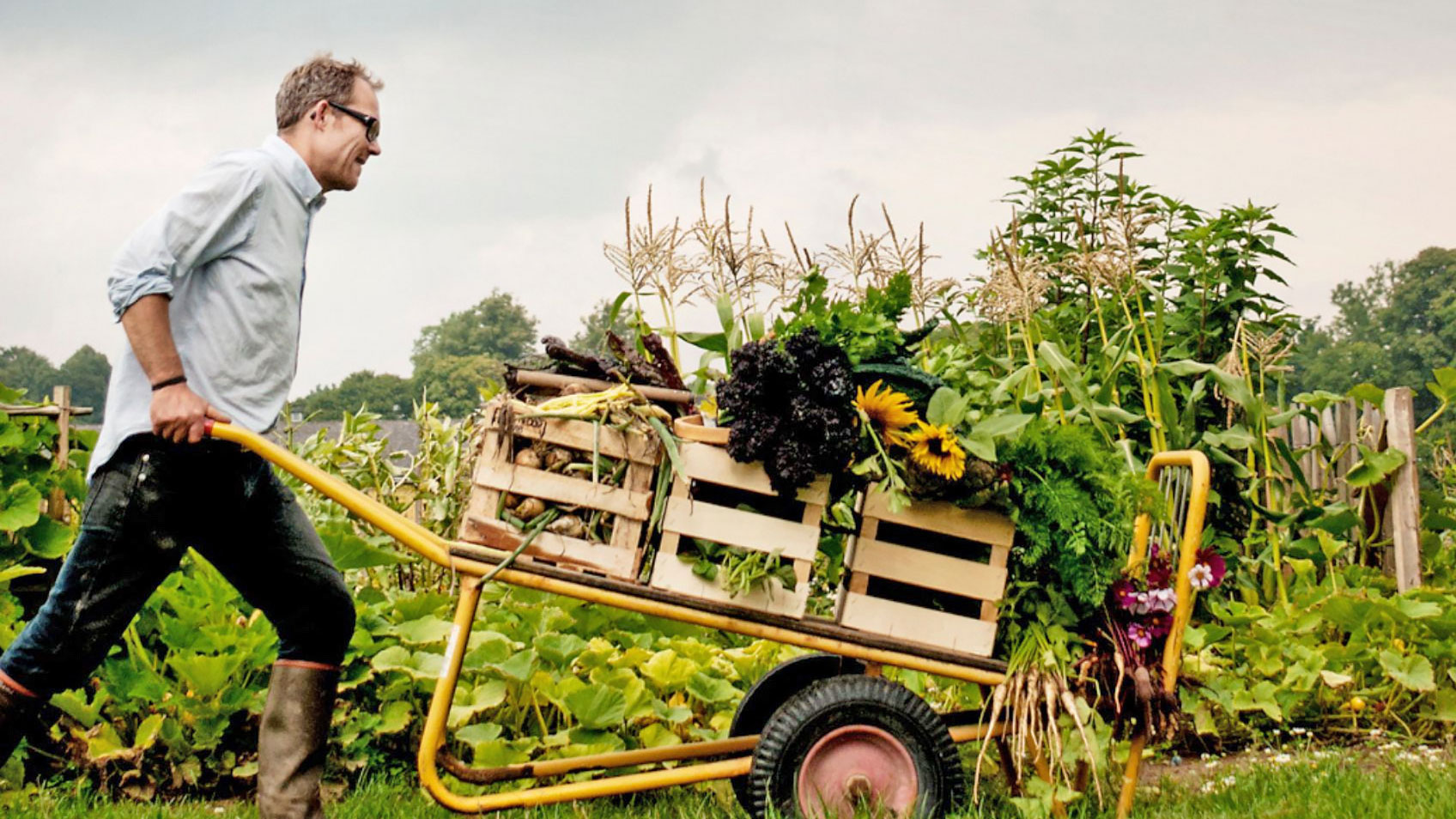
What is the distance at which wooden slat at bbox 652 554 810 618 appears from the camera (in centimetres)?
271

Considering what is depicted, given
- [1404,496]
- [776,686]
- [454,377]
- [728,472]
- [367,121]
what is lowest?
[776,686]

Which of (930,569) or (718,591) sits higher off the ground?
(930,569)

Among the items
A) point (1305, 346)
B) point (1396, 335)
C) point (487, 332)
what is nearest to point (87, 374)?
point (487, 332)

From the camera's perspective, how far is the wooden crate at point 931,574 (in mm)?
2805

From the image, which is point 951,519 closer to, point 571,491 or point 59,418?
point 571,491

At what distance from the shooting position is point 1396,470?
502 cm

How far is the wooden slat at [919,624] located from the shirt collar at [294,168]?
148cm

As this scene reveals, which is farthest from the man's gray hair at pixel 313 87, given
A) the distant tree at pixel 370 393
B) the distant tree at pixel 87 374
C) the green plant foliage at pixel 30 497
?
the distant tree at pixel 87 374

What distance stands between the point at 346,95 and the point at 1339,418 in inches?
188

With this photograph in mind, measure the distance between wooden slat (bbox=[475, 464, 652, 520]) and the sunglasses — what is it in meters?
0.84

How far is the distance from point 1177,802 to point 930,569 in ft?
3.67

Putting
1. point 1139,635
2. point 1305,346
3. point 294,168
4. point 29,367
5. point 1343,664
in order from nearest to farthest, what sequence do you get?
1. point 294,168
2. point 1139,635
3. point 1343,664
4. point 1305,346
5. point 29,367

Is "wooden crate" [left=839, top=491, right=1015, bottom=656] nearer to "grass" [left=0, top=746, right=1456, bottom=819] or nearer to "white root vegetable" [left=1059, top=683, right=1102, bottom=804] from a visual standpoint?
"white root vegetable" [left=1059, top=683, right=1102, bottom=804]

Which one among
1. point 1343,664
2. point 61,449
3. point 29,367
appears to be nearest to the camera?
point 1343,664
